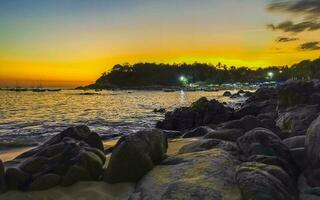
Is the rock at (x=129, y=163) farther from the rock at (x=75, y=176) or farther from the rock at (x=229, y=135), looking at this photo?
the rock at (x=229, y=135)

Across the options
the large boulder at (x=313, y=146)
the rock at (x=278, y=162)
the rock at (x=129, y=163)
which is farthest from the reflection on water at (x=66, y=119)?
the large boulder at (x=313, y=146)

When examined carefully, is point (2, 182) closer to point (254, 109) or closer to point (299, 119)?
point (299, 119)

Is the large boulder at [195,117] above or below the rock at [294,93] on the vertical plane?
below

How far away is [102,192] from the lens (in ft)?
26.2

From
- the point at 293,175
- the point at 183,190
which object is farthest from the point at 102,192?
the point at 293,175

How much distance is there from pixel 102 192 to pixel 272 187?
3561 mm

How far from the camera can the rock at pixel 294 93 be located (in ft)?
69.3

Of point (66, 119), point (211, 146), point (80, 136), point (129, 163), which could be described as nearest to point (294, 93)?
point (211, 146)

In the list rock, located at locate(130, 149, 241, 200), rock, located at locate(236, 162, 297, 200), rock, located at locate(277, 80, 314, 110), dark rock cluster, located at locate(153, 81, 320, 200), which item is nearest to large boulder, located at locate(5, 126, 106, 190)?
rock, located at locate(130, 149, 241, 200)

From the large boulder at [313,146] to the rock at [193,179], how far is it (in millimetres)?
1604

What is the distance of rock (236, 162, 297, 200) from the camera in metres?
6.22

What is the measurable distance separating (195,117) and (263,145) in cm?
1771

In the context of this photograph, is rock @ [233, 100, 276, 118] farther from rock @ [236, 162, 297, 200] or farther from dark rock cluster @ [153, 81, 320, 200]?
rock @ [236, 162, 297, 200]

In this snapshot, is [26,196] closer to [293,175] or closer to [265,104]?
[293,175]
